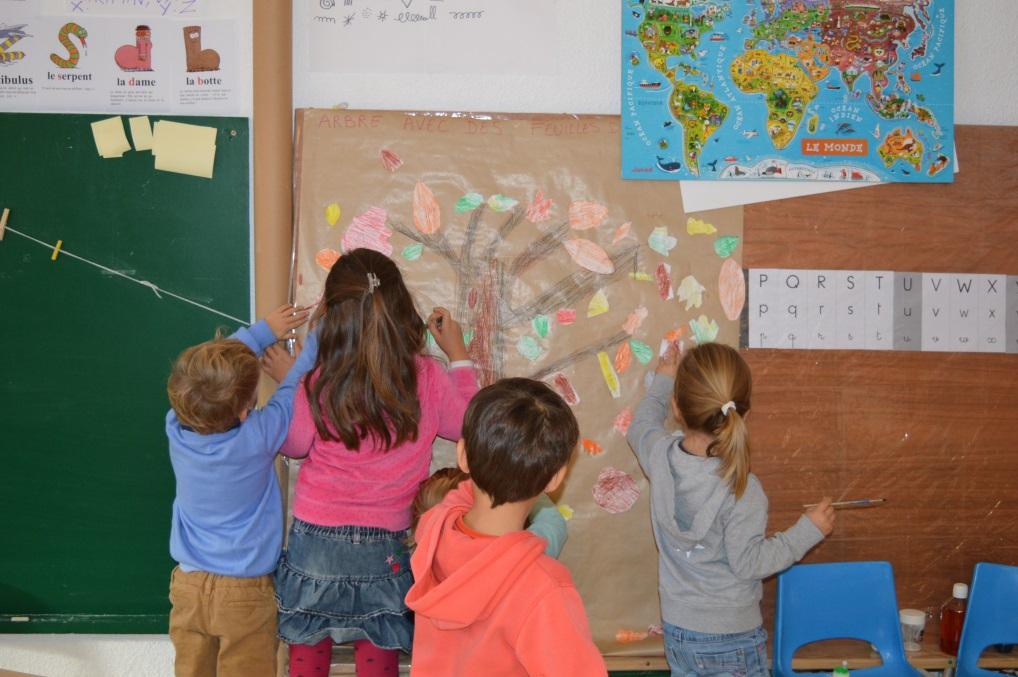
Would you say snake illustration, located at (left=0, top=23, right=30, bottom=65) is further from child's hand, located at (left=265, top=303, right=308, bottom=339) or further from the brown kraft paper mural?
child's hand, located at (left=265, top=303, right=308, bottom=339)

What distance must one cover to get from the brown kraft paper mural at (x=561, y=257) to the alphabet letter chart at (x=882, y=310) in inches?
4.8

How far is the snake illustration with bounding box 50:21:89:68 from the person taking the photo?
101 inches

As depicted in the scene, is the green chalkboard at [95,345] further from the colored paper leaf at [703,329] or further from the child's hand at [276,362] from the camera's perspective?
the colored paper leaf at [703,329]

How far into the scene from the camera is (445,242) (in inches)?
101

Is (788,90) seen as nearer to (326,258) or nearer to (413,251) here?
(413,251)

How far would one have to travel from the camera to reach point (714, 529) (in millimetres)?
2176

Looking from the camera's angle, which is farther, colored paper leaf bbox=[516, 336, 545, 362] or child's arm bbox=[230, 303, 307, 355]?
colored paper leaf bbox=[516, 336, 545, 362]

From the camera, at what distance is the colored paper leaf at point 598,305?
8.54 feet

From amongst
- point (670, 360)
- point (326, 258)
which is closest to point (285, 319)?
point (326, 258)

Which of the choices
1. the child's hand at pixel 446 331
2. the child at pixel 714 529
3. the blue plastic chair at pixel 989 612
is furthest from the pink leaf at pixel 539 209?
the blue plastic chair at pixel 989 612

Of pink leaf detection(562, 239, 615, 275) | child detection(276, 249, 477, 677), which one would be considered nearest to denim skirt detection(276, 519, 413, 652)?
child detection(276, 249, 477, 677)

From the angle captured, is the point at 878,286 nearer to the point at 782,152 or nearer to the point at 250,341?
the point at 782,152

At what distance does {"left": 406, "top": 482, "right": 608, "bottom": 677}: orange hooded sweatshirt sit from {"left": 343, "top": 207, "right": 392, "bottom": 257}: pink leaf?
1.14 metres

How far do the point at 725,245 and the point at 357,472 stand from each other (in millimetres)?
1226
